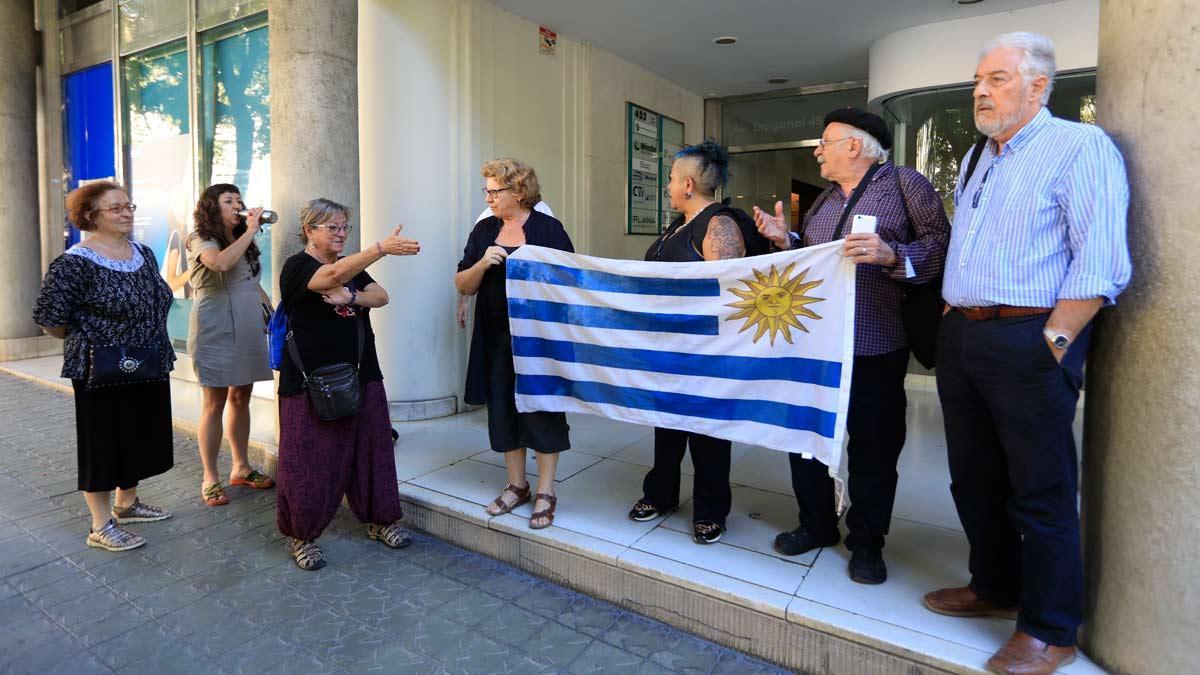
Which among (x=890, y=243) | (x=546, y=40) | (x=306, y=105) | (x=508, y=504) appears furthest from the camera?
(x=546, y=40)

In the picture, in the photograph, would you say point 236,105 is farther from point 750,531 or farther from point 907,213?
point 907,213

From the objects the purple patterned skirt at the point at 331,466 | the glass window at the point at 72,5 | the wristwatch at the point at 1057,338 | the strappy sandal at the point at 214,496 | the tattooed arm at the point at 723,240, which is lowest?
the strappy sandal at the point at 214,496

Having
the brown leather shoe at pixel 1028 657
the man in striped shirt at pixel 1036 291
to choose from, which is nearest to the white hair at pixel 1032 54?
the man in striped shirt at pixel 1036 291

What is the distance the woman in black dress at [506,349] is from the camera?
341 centimetres

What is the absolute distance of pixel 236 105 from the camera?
6590 millimetres

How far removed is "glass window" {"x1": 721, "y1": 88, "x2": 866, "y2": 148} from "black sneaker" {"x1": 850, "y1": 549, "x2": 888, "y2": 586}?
20.7 ft

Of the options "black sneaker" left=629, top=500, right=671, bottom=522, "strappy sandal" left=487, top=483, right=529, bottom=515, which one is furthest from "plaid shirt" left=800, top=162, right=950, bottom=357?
"strappy sandal" left=487, top=483, right=529, bottom=515

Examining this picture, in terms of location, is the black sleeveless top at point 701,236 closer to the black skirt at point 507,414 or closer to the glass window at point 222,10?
the black skirt at point 507,414

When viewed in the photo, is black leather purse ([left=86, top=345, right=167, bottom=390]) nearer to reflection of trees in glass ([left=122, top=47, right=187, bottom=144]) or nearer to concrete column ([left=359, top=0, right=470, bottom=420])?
concrete column ([left=359, top=0, right=470, bottom=420])

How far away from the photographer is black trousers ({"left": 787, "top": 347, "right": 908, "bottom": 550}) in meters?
2.75

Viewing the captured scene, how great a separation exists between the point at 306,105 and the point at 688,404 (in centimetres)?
274

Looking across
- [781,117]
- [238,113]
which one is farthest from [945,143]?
[238,113]

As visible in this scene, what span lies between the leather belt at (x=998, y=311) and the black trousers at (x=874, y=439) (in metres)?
0.52

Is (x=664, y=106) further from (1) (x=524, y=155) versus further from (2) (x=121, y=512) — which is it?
(2) (x=121, y=512)
